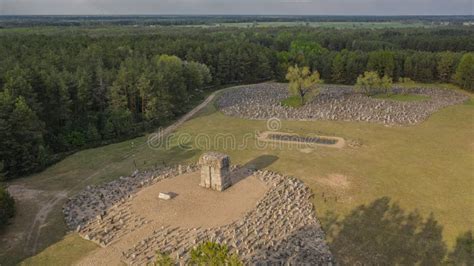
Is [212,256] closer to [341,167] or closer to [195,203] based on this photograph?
[195,203]

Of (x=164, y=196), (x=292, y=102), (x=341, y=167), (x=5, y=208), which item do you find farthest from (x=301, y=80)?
(x=5, y=208)

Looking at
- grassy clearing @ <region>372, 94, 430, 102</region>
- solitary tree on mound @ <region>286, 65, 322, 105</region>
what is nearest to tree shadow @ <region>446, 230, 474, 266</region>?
solitary tree on mound @ <region>286, 65, 322, 105</region>

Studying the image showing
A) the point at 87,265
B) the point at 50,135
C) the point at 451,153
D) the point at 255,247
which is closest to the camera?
the point at 87,265

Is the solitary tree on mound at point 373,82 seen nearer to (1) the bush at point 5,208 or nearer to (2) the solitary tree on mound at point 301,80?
(2) the solitary tree on mound at point 301,80

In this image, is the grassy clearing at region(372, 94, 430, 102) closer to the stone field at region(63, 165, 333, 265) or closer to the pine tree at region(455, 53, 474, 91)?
the pine tree at region(455, 53, 474, 91)

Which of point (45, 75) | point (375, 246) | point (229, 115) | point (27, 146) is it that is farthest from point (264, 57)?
point (375, 246)

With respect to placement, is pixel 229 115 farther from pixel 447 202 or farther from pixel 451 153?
pixel 447 202
